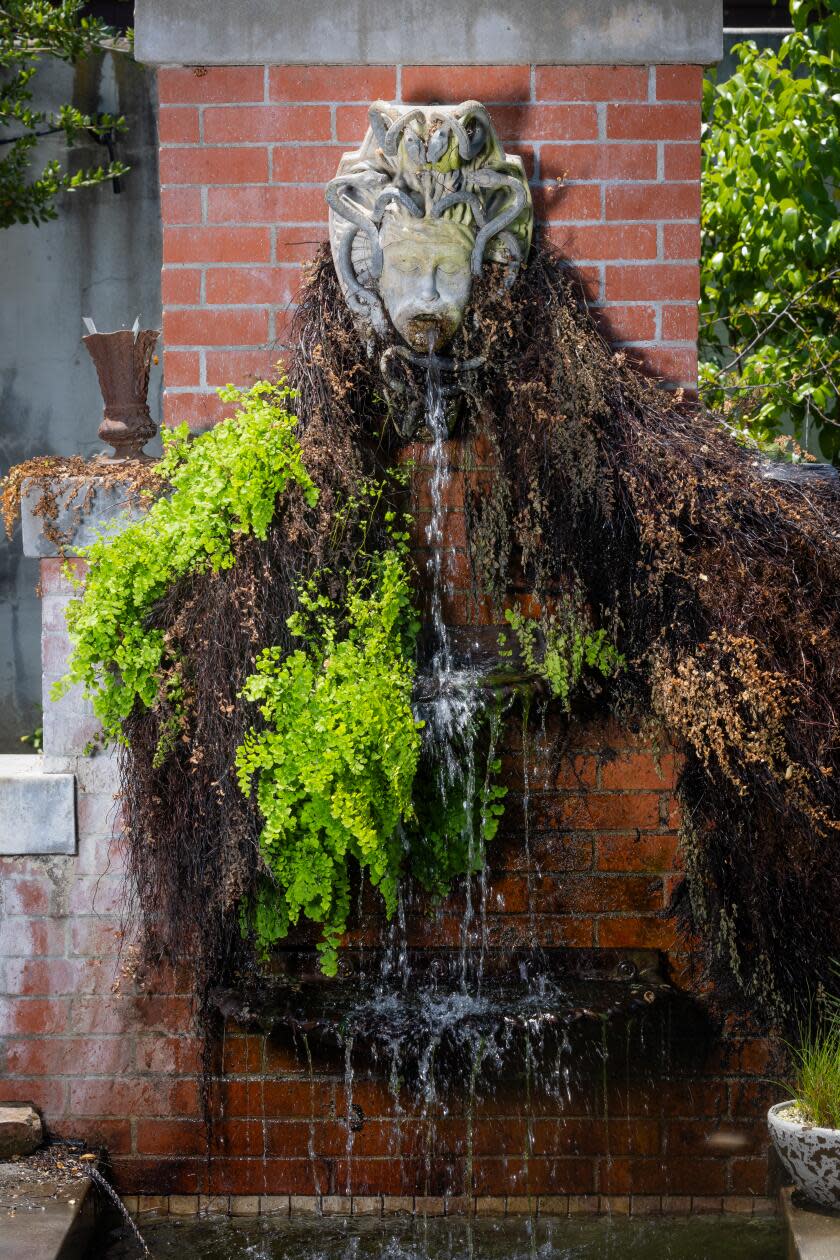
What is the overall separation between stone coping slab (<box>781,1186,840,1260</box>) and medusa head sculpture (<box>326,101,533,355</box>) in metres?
2.24

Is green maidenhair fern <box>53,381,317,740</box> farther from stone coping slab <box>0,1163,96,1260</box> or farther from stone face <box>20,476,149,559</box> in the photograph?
stone coping slab <box>0,1163,96,1260</box>

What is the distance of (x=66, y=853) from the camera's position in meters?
3.63

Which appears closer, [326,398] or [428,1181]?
[326,398]

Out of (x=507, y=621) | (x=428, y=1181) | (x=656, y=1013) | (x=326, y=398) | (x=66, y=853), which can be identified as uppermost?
(x=326, y=398)

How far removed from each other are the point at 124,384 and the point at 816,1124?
8.49 ft

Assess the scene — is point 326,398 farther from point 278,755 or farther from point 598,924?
point 598,924

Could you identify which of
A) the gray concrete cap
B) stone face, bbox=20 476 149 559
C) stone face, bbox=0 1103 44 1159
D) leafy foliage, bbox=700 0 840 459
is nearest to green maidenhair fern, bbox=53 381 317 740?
stone face, bbox=20 476 149 559

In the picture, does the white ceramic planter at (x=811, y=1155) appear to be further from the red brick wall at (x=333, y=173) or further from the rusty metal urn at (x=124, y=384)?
the rusty metal urn at (x=124, y=384)

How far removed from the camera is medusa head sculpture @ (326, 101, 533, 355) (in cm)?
325

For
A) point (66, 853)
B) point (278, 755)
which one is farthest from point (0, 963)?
point (278, 755)

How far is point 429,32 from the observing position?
138 inches

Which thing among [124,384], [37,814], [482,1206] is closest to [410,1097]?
[482,1206]

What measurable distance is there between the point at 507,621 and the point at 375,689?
2.17ft

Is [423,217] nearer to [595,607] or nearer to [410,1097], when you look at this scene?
[595,607]
